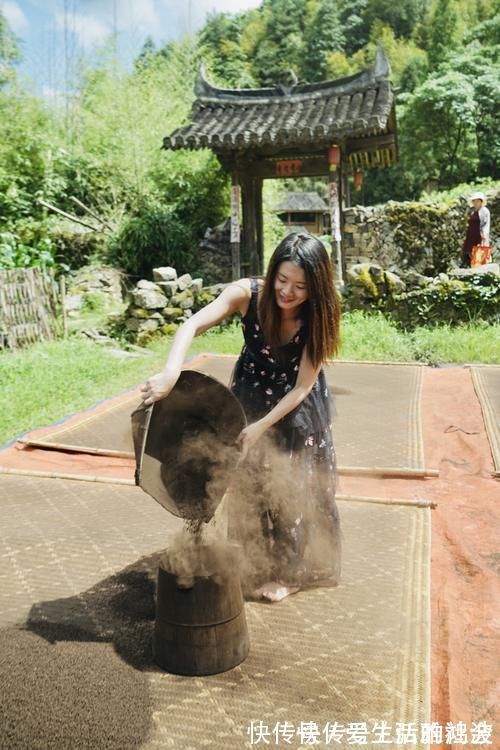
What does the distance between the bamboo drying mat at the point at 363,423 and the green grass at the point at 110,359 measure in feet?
1.27

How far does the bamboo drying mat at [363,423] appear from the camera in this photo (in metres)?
4.38

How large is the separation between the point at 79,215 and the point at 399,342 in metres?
8.33

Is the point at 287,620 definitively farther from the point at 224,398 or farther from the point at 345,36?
the point at 345,36

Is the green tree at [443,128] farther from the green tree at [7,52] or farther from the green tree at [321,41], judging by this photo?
the green tree at [7,52]

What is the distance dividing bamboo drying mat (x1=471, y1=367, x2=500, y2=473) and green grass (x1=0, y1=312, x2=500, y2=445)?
0.71 metres

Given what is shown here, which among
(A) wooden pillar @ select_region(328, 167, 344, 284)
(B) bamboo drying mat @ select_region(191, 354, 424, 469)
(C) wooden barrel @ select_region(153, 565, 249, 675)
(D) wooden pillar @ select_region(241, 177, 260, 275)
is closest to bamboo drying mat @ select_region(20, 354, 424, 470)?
(B) bamboo drying mat @ select_region(191, 354, 424, 469)

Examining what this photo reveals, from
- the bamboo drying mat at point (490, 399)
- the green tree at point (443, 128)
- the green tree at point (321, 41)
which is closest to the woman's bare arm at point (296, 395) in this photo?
the bamboo drying mat at point (490, 399)

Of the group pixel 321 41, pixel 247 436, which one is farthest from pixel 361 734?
pixel 321 41

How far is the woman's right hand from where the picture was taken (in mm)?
1842

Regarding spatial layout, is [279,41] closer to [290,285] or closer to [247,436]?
[290,285]

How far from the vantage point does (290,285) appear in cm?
218

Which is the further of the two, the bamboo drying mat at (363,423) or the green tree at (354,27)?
the green tree at (354,27)

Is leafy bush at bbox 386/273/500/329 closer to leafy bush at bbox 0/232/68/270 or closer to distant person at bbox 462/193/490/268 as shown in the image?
distant person at bbox 462/193/490/268

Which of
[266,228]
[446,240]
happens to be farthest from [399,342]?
[266,228]
